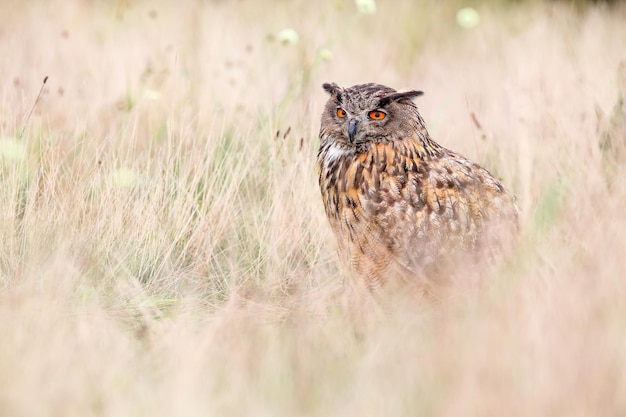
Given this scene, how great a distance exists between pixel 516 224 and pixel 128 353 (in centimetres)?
152

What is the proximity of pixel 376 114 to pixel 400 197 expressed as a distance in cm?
37

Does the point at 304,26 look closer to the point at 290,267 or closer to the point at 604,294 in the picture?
the point at 290,267

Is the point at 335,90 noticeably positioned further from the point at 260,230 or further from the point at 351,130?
the point at 260,230

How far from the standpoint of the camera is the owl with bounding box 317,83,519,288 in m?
3.32

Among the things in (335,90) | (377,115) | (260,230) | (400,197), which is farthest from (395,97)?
(260,230)

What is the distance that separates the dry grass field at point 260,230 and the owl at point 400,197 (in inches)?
6.6

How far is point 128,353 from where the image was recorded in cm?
279

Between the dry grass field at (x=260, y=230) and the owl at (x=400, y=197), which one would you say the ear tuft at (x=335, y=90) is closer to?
the owl at (x=400, y=197)

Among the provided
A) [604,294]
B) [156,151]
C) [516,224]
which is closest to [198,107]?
[156,151]

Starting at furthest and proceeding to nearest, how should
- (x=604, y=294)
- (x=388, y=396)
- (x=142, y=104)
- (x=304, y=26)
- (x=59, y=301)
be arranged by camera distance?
(x=304, y=26), (x=142, y=104), (x=59, y=301), (x=604, y=294), (x=388, y=396)

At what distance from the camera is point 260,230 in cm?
410

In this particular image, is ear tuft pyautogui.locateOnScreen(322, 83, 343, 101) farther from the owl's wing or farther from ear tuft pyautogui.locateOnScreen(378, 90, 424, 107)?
the owl's wing

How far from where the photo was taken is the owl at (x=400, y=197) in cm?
332

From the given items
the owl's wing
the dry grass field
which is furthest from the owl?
the dry grass field
